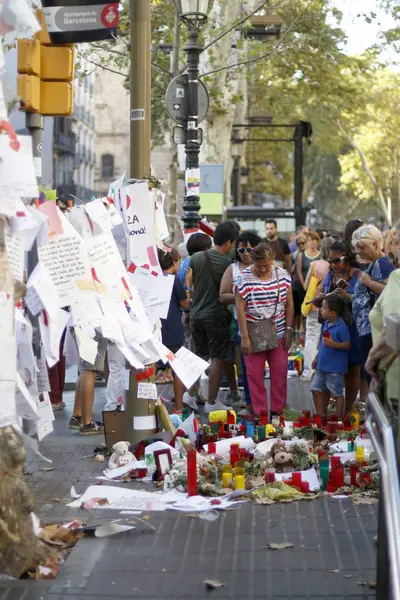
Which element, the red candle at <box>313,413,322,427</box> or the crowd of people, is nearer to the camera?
the red candle at <box>313,413,322,427</box>

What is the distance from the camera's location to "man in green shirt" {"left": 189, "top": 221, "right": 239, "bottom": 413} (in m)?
12.3

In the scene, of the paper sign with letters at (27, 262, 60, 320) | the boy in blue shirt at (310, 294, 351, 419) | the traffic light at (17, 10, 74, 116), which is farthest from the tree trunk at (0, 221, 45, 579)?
the boy in blue shirt at (310, 294, 351, 419)

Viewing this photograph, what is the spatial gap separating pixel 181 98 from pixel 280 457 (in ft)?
Result: 25.9

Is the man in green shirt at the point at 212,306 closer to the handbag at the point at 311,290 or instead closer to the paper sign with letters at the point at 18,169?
the handbag at the point at 311,290

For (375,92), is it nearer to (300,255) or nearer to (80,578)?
(300,255)

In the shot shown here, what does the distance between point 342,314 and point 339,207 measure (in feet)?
287

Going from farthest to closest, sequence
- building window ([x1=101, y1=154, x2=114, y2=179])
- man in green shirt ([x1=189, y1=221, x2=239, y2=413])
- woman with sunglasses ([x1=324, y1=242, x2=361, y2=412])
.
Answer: building window ([x1=101, y1=154, x2=114, y2=179])
man in green shirt ([x1=189, y1=221, x2=239, y2=413])
woman with sunglasses ([x1=324, y1=242, x2=361, y2=412])

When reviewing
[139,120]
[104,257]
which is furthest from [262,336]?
[104,257]

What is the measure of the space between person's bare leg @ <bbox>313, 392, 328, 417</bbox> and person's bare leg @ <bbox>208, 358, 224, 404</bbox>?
5.24ft

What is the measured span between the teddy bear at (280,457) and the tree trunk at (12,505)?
297 cm

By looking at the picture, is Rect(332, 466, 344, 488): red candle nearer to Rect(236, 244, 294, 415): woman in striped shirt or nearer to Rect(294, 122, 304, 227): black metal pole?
Rect(236, 244, 294, 415): woman in striped shirt

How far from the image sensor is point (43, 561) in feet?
19.7

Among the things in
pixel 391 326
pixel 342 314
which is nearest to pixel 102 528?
pixel 391 326

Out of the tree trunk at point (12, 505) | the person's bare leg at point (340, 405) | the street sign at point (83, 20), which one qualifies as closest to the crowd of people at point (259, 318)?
the person's bare leg at point (340, 405)
